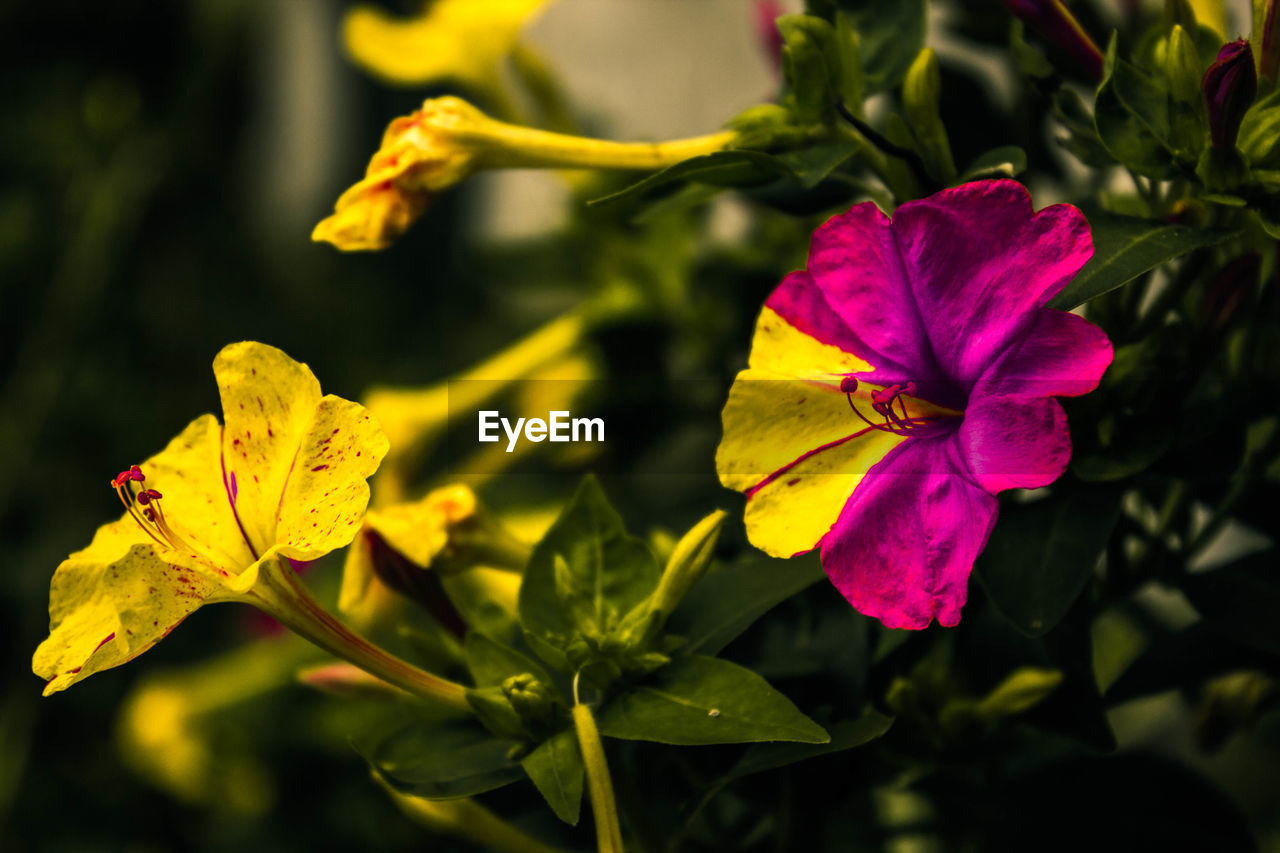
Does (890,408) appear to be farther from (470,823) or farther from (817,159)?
(470,823)

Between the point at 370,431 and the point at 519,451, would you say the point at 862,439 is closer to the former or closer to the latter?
the point at 370,431

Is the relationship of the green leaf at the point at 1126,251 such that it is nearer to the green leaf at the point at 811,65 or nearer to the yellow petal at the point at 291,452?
the green leaf at the point at 811,65

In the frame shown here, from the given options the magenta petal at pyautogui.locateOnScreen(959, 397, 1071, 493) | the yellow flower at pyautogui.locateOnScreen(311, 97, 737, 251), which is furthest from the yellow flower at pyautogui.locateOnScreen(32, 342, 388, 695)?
the magenta petal at pyautogui.locateOnScreen(959, 397, 1071, 493)

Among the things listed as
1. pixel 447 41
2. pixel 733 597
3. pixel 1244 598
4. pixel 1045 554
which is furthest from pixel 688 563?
pixel 447 41

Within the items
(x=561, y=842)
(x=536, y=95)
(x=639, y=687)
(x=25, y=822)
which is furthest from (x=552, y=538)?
(x=25, y=822)

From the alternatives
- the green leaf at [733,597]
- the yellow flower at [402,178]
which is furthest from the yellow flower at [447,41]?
the green leaf at [733,597]

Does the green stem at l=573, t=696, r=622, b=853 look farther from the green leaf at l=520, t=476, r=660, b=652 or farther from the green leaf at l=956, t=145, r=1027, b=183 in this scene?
the green leaf at l=956, t=145, r=1027, b=183
